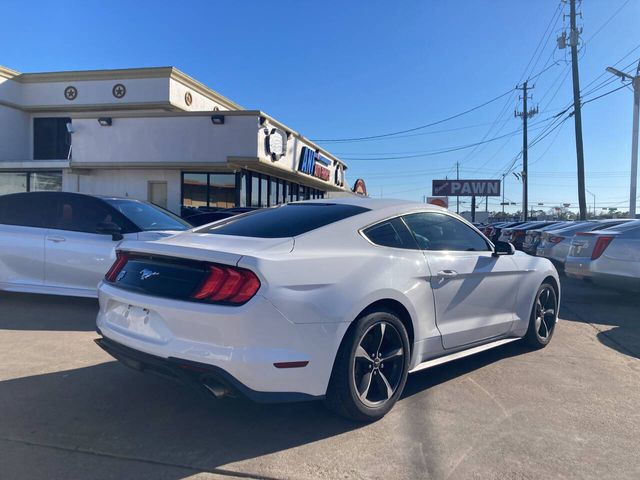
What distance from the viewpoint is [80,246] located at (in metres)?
6.64

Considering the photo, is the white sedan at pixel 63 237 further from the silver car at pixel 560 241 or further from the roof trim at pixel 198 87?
the roof trim at pixel 198 87

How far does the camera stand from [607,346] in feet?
19.2

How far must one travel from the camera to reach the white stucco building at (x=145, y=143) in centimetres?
1667

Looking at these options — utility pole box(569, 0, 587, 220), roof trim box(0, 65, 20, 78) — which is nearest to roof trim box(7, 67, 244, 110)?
roof trim box(0, 65, 20, 78)

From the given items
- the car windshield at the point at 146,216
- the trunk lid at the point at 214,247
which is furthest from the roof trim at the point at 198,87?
the trunk lid at the point at 214,247

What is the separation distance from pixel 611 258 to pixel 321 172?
58.7 ft

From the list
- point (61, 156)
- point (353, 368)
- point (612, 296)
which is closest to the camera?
point (353, 368)

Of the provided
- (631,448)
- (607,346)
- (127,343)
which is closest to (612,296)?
(607,346)

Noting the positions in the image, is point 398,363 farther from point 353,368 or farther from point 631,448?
point 631,448

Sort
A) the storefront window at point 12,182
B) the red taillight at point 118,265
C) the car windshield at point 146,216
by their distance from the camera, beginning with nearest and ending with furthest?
1. the red taillight at point 118,265
2. the car windshield at point 146,216
3. the storefront window at point 12,182

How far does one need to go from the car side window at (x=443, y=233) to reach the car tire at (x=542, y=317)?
1027 mm

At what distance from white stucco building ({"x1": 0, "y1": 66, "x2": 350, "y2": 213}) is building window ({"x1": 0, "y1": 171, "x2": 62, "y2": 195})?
0.13 feet

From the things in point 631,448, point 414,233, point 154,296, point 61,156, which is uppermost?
point 61,156

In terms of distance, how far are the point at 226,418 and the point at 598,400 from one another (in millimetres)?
2929
